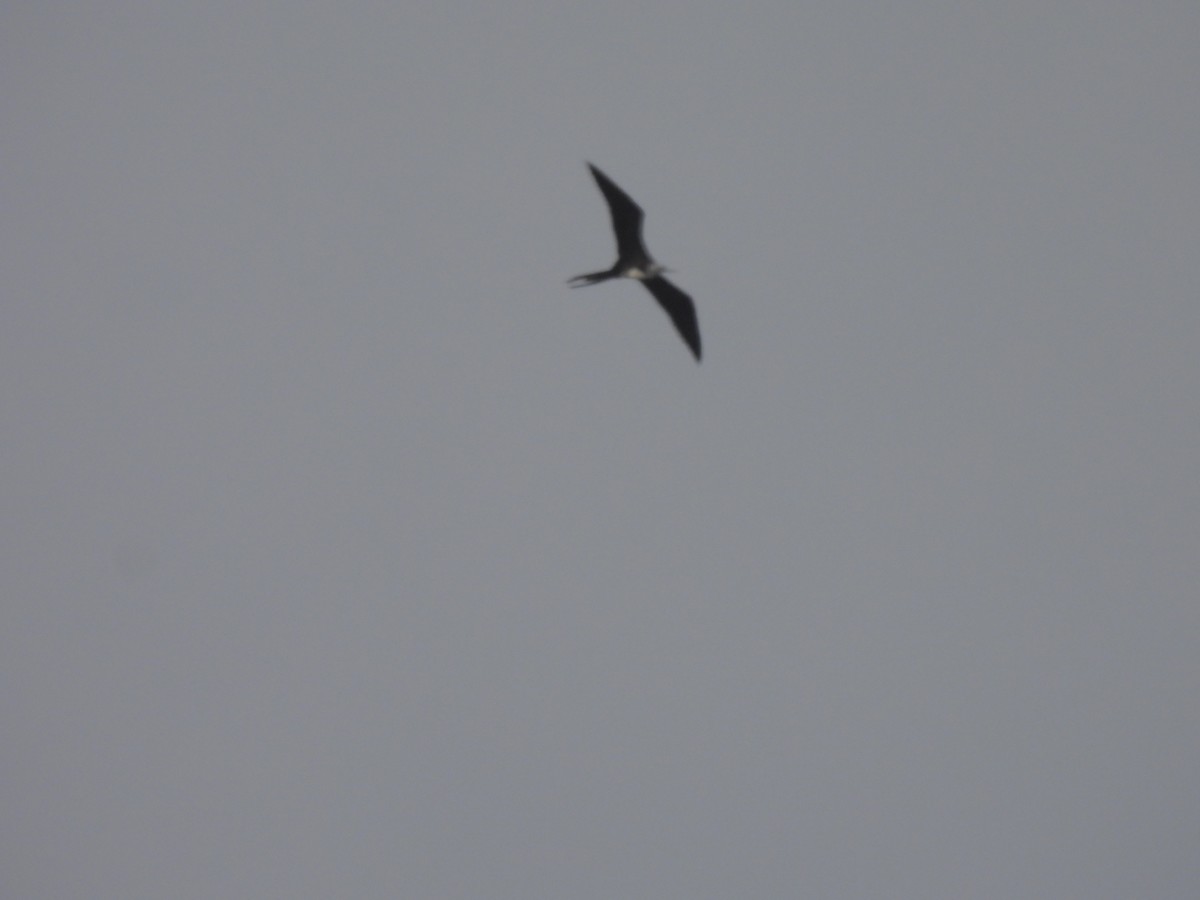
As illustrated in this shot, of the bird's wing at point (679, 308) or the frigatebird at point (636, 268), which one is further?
the bird's wing at point (679, 308)

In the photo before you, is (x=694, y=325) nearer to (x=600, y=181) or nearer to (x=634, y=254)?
(x=634, y=254)

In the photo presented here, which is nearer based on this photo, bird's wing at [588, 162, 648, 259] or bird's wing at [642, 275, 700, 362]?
bird's wing at [588, 162, 648, 259]

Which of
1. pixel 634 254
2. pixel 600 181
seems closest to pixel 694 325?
pixel 634 254

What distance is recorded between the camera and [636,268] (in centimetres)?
2747

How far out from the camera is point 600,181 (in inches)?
1005

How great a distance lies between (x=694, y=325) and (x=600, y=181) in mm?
4551

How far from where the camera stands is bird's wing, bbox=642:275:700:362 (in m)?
28.3

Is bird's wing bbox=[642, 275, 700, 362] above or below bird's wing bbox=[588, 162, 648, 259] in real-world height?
below

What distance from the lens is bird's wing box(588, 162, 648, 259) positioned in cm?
2567

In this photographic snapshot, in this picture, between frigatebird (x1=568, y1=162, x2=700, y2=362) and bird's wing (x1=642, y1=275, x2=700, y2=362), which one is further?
bird's wing (x1=642, y1=275, x2=700, y2=362)

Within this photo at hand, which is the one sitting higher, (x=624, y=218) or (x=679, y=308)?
(x=624, y=218)

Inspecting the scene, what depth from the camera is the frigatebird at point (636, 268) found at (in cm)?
2605

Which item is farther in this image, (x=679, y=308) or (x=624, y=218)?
(x=679, y=308)

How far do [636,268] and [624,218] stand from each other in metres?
1.33
